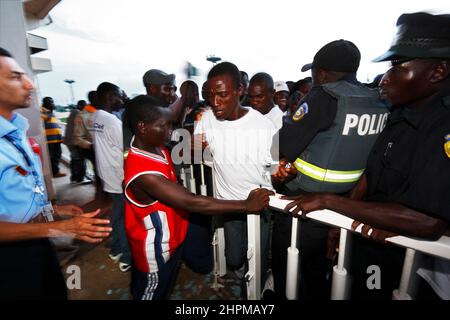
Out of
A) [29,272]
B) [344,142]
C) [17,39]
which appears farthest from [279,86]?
[17,39]

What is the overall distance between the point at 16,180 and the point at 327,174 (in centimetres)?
197

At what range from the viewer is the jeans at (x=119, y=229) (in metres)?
3.15

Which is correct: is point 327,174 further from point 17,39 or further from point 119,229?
point 17,39

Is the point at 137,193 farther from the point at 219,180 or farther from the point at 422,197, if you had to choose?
the point at 422,197

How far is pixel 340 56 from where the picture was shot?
158 centimetres

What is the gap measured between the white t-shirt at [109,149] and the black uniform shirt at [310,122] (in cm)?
253

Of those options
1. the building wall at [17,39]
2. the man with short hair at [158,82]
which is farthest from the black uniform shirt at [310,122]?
the building wall at [17,39]

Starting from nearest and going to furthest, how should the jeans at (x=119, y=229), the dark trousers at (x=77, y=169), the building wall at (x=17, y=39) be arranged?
the jeans at (x=119, y=229)
the building wall at (x=17, y=39)
the dark trousers at (x=77, y=169)

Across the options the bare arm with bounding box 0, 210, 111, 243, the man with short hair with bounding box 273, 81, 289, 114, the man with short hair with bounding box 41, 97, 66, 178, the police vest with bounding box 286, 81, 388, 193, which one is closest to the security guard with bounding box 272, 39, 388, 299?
the police vest with bounding box 286, 81, 388, 193

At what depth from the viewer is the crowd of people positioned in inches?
45.2

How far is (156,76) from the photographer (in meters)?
3.44

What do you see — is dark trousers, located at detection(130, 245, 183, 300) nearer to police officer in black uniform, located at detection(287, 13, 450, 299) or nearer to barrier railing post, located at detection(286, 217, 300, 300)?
barrier railing post, located at detection(286, 217, 300, 300)

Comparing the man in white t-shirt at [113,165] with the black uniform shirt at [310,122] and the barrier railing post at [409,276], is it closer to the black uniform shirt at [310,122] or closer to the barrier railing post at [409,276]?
the black uniform shirt at [310,122]
